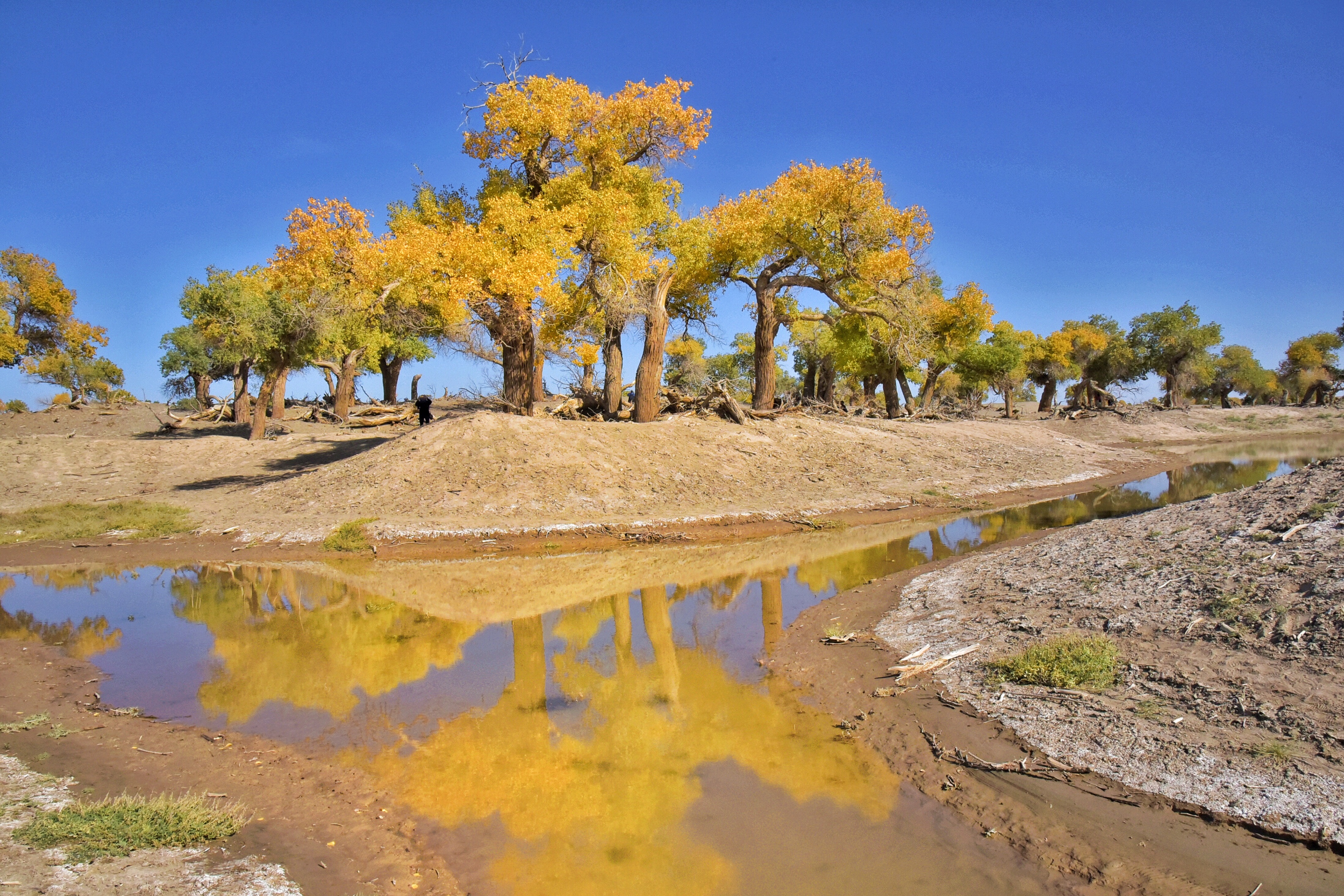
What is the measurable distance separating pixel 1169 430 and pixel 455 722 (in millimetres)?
50920

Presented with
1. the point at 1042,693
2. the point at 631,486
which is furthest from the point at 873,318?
the point at 1042,693

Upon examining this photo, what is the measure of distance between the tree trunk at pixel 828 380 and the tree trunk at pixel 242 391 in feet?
93.3

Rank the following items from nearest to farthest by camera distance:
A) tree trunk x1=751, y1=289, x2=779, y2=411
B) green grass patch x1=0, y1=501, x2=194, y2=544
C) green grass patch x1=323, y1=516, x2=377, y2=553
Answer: green grass patch x1=323, y1=516, x2=377, y2=553 → green grass patch x1=0, y1=501, x2=194, y2=544 → tree trunk x1=751, y1=289, x2=779, y2=411

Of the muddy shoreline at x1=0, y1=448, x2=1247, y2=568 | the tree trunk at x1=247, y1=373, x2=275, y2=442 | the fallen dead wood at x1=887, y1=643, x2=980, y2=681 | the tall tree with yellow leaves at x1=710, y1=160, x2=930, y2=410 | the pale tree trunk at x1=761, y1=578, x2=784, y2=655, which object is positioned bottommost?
the pale tree trunk at x1=761, y1=578, x2=784, y2=655

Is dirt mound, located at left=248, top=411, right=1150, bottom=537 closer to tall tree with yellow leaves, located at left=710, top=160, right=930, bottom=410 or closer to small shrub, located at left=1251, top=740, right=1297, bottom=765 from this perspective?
tall tree with yellow leaves, located at left=710, top=160, right=930, bottom=410

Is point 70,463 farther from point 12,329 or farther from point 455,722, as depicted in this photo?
point 455,722

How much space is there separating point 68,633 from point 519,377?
14.2 m

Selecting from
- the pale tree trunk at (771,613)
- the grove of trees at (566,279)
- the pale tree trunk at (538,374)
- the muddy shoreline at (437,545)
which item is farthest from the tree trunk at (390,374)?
the pale tree trunk at (771,613)

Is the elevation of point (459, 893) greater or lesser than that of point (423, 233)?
lesser

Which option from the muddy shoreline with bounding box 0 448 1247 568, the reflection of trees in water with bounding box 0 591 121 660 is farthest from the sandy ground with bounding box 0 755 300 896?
the muddy shoreline with bounding box 0 448 1247 568

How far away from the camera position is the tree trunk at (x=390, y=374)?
42.9 m

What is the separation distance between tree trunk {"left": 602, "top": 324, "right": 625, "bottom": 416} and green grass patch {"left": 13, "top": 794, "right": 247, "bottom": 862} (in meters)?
20.6

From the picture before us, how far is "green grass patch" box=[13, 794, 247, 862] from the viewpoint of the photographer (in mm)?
4695

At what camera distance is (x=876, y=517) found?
62.5ft
